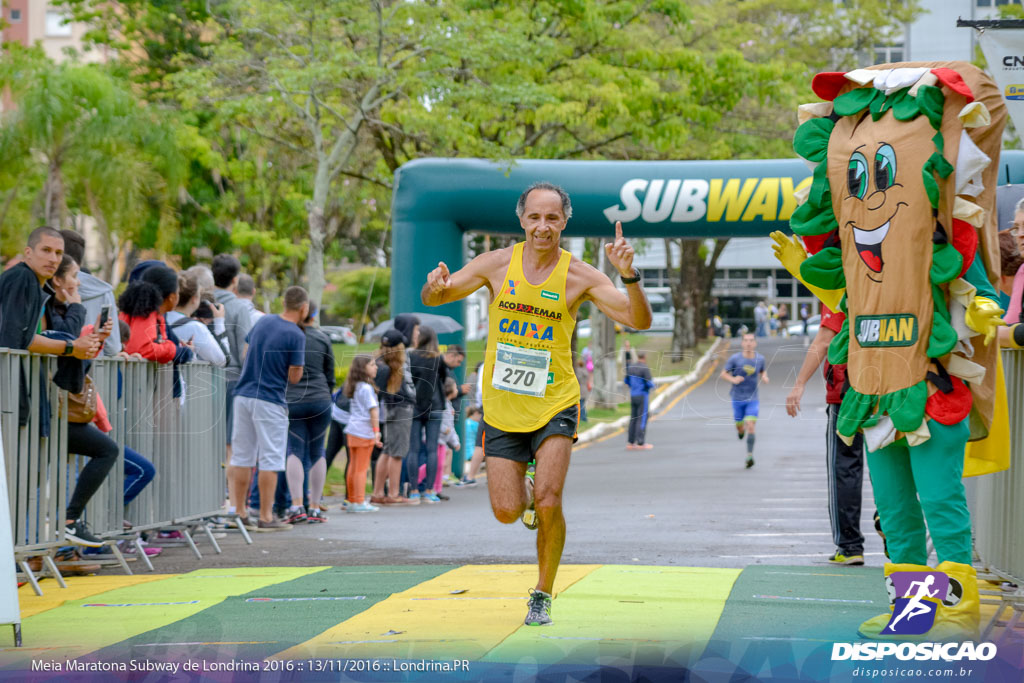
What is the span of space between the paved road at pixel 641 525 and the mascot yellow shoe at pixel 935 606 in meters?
3.27

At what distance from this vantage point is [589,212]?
14492 millimetres

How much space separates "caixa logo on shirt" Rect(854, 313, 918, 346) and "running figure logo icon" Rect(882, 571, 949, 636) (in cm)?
96

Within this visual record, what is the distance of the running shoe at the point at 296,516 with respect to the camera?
11.0m

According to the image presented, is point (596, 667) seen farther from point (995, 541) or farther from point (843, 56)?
point (843, 56)

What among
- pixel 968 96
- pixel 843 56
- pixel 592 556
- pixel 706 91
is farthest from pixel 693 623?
pixel 843 56

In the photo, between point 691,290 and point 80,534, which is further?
point 691,290

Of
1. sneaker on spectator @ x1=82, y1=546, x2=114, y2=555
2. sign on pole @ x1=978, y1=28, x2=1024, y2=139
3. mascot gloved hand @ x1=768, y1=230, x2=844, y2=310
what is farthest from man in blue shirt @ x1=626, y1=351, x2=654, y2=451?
mascot gloved hand @ x1=768, y1=230, x2=844, y2=310

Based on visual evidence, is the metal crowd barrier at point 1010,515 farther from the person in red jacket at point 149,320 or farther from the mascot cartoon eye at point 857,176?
the person in red jacket at point 149,320

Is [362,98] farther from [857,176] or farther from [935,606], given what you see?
[935,606]

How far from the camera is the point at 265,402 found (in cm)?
1015

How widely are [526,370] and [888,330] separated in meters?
1.60

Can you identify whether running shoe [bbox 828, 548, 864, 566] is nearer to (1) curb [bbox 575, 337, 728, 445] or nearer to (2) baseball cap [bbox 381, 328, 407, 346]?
(2) baseball cap [bbox 381, 328, 407, 346]

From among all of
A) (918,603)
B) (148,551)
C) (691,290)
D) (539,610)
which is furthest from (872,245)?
(691,290)

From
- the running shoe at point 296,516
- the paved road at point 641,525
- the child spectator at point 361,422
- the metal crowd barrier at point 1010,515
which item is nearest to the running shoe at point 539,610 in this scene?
the metal crowd barrier at point 1010,515
